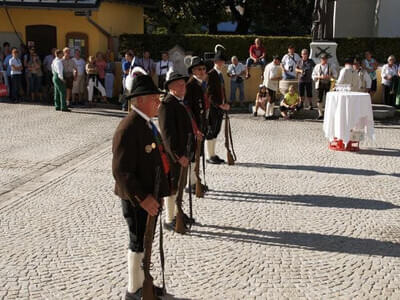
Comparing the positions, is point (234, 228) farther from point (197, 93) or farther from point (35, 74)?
point (35, 74)

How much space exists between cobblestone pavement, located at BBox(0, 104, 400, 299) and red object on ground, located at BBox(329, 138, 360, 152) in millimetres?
190

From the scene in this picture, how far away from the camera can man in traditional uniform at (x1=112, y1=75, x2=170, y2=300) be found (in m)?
4.86

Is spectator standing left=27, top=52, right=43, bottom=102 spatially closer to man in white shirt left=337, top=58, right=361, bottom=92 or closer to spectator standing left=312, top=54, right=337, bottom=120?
spectator standing left=312, top=54, right=337, bottom=120

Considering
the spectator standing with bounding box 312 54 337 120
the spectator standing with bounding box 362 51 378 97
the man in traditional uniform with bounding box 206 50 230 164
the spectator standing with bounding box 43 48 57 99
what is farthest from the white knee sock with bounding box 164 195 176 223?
the spectator standing with bounding box 43 48 57 99

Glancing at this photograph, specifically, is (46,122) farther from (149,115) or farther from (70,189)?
(149,115)

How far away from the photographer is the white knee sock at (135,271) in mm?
5176

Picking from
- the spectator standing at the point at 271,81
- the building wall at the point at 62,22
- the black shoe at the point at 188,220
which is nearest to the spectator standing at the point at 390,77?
the spectator standing at the point at 271,81

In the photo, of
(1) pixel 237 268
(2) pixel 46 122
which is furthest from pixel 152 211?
(2) pixel 46 122

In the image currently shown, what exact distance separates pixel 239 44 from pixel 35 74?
294 inches

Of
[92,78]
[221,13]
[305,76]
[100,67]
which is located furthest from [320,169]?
[221,13]

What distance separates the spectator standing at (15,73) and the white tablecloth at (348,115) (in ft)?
36.9

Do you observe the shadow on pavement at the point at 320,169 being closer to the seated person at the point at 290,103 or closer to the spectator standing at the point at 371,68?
the seated person at the point at 290,103

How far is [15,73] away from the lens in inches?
770

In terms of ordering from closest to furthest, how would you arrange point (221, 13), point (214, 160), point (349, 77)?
point (214, 160) → point (349, 77) → point (221, 13)
